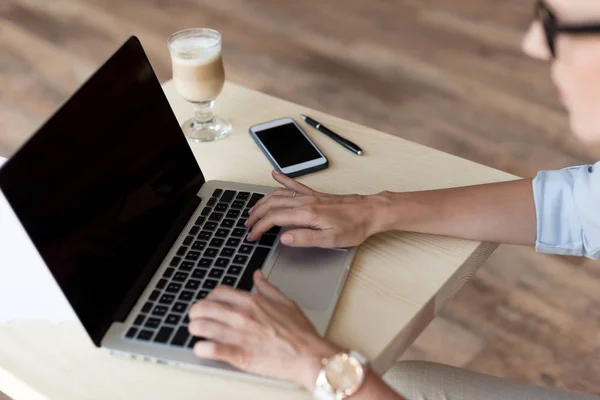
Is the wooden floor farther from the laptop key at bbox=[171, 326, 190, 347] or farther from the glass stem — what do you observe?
the laptop key at bbox=[171, 326, 190, 347]

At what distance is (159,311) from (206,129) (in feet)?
1.45

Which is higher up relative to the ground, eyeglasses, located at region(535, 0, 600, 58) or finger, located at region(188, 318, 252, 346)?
eyeglasses, located at region(535, 0, 600, 58)

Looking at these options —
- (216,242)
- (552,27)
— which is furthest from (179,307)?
(552,27)

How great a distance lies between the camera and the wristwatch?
73 centimetres

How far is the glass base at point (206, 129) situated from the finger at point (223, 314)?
0.44m

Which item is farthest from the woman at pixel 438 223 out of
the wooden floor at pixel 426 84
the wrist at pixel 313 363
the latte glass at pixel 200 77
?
the wooden floor at pixel 426 84

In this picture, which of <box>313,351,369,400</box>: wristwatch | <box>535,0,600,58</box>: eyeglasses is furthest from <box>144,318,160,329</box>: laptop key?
<box>535,0,600,58</box>: eyeglasses

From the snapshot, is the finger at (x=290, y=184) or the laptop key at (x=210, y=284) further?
the finger at (x=290, y=184)

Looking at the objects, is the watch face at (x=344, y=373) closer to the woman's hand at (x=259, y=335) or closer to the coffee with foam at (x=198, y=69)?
the woman's hand at (x=259, y=335)

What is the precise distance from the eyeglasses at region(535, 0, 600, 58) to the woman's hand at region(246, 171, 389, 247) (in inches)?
12.4

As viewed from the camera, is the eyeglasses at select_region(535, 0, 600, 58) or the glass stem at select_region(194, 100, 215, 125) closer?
the eyeglasses at select_region(535, 0, 600, 58)

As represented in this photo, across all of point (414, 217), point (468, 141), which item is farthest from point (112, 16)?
point (414, 217)

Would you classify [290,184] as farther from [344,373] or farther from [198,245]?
[344,373]

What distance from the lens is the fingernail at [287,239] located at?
890 millimetres
